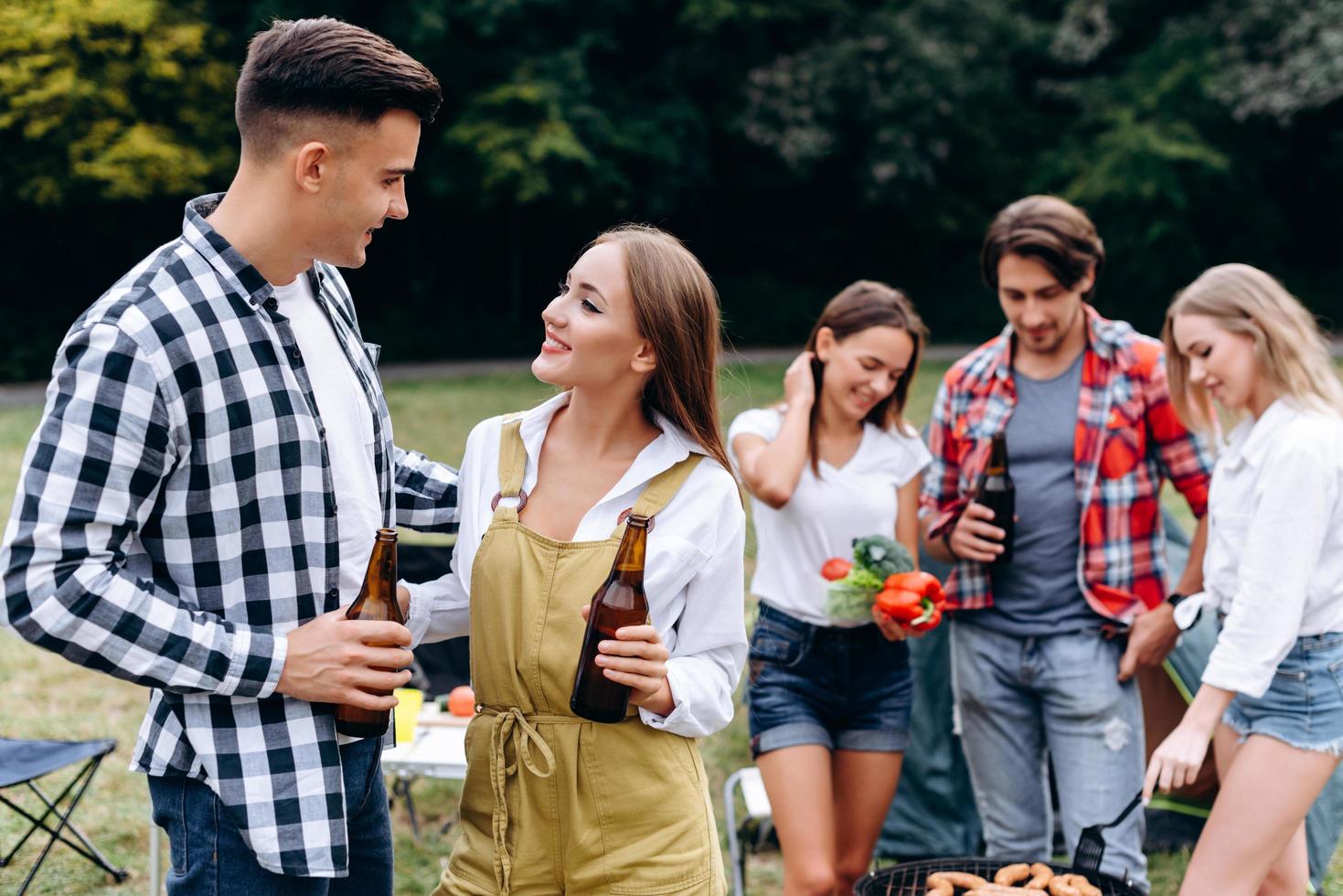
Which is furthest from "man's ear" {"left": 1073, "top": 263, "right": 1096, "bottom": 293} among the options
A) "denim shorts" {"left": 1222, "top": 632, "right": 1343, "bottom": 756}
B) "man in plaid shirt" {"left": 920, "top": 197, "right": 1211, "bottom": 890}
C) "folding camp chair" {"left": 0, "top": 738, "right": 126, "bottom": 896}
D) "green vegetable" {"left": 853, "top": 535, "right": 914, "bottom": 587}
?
"folding camp chair" {"left": 0, "top": 738, "right": 126, "bottom": 896}

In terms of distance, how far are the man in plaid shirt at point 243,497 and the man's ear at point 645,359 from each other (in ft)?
1.80

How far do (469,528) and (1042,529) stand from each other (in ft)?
6.42

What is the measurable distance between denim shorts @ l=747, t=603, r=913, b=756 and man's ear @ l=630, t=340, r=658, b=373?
1.42 metres


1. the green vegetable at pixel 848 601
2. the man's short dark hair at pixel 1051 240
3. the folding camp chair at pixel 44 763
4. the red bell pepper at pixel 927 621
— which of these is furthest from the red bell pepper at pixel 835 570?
the folding camp chair at pixel 44 763

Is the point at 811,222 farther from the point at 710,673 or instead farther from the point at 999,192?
the point at 710,673

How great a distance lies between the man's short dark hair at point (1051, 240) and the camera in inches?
139

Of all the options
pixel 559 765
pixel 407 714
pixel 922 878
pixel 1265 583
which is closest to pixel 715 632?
pixel 559 765

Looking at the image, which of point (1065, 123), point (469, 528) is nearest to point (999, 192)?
point (1065, 123)

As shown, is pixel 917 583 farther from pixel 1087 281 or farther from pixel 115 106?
pixel 115 106

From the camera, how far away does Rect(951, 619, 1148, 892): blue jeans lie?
3555 mm

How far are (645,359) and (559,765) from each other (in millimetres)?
806

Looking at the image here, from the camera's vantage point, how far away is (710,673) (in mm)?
2275

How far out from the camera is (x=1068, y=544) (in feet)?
11.9

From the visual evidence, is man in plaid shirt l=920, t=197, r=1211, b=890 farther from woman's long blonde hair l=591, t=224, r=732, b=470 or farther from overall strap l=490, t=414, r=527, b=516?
overall strap l=490, t=414, r=527, b=516
